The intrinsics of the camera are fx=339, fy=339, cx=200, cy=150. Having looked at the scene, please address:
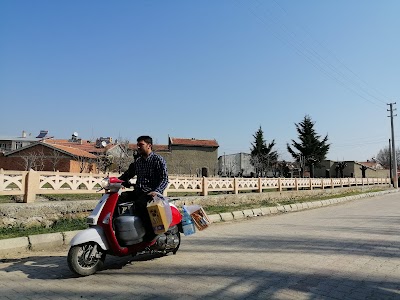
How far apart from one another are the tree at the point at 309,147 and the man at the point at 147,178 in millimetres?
49295

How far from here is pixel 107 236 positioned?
461 centimetres

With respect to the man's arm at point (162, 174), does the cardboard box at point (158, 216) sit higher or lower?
lower

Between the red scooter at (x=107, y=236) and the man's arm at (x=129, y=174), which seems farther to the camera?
the man's arm at (x=129, y=174)

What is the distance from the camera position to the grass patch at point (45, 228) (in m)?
6.87

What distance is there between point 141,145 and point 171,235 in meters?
1.55

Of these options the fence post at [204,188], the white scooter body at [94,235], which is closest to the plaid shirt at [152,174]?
the white scooter body at [94,235]

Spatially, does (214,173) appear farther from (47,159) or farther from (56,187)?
(56,187)

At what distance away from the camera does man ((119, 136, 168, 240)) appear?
498 cm

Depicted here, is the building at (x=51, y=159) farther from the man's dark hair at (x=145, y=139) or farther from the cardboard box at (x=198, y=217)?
the man's dark hair at (x=145, y=139)

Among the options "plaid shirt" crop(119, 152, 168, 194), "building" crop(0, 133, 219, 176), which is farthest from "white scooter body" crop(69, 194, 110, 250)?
"building" crop(0, 133, 219, 176)


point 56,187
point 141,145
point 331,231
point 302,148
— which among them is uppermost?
point 302,148

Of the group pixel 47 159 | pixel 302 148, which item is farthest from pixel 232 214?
pixel 302 148

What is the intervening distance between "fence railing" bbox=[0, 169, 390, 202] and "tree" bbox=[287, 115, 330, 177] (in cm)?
2804

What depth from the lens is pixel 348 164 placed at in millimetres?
61188
